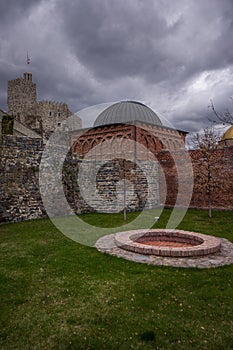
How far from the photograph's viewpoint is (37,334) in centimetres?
340

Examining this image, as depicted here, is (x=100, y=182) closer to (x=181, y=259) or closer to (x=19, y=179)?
(x=19, y=179)

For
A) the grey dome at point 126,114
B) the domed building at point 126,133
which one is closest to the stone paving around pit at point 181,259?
the domed building at point 126,133

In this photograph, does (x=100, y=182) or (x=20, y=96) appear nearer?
(x=100, y=182)

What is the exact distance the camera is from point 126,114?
2494 cm

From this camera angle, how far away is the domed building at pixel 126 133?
853 inches

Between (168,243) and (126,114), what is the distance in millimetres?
18924

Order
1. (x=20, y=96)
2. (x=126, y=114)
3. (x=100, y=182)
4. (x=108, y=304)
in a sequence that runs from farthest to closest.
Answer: (x=20, y=96)
(x=126, y=114)
(x=100, y=182)
(x=108, y=304)

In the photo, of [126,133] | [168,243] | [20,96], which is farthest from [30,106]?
[168,243]

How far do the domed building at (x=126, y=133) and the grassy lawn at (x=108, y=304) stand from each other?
13454 millimetres

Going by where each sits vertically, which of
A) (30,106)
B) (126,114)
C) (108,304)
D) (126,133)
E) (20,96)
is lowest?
(108,304)

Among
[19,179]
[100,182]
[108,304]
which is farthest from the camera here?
[100,182]

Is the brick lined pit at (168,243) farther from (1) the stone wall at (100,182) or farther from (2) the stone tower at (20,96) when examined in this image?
(2) the stone tower at (20,96)

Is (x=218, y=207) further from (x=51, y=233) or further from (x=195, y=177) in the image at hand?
(x=51, y=233)

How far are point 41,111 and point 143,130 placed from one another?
71.6ft
